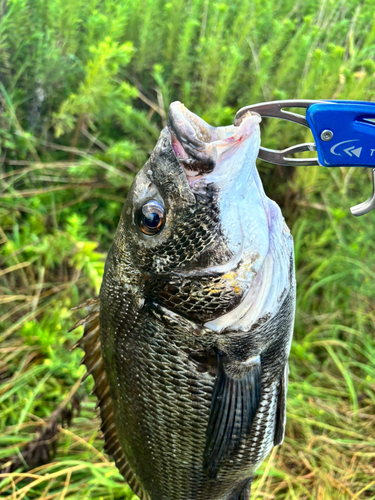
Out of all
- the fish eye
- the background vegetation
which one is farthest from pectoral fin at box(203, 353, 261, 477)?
the background vegetation

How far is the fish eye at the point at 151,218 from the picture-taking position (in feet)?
2.71

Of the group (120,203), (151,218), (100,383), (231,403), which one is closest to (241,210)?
(151,218)

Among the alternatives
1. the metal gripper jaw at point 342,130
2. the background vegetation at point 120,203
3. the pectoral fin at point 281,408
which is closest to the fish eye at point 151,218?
the metal gripper jaw at point 342,130

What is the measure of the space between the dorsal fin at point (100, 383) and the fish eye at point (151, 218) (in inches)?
12.8

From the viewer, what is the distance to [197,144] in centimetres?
77

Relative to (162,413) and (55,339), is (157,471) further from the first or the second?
(55,339)

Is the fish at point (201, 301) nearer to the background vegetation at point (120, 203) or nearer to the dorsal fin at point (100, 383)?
the dorsal fin at point (100, 383)

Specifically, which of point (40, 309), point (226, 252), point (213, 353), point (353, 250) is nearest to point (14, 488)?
point (40, 309)

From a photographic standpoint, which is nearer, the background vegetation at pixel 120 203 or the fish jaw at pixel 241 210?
the fish jaw at pixel 241 210

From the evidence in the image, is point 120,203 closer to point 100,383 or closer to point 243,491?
point 100,383

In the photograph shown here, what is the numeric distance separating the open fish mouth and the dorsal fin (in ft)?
1.57

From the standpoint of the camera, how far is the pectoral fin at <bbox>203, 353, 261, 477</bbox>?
0.85m

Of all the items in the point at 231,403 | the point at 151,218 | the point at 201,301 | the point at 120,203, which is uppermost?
the point at 151,218

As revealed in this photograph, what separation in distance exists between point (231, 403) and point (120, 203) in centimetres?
186
